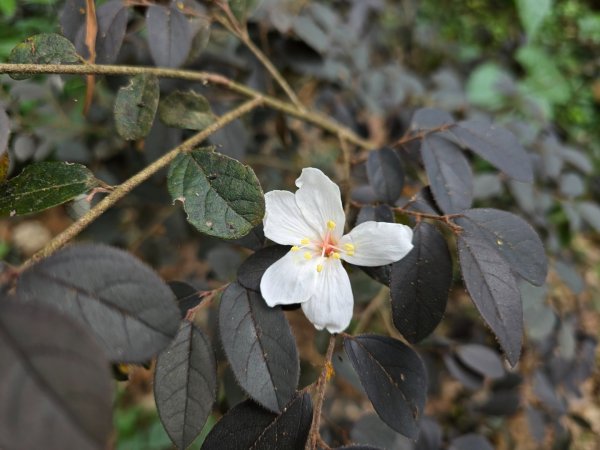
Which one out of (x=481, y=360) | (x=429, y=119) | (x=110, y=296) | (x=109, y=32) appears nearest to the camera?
(x=110, y=296)

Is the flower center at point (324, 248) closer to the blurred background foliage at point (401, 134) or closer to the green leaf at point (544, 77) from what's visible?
the blurred background foliage at point (401, 134)

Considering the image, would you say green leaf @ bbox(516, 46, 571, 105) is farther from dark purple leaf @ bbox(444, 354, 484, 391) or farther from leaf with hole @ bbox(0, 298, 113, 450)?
leaf with hole @ bbox(0, 298, 113, 450)

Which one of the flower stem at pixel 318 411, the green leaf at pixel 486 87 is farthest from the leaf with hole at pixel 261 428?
the green leaf at pixel 486 87

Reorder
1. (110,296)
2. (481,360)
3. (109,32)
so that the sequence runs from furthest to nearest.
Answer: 1. (481,360)
2. (109,32)
3. (110,296)

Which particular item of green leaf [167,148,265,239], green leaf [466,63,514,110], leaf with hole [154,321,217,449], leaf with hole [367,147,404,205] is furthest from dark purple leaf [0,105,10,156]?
green leaf [466,63,514,110]

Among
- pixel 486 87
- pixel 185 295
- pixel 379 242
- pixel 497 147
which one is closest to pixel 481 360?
pixel 497 147

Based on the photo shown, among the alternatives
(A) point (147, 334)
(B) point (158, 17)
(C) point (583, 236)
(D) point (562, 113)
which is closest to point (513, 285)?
(A) point (147, 334)

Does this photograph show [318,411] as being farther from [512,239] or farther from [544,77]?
[544,77]
